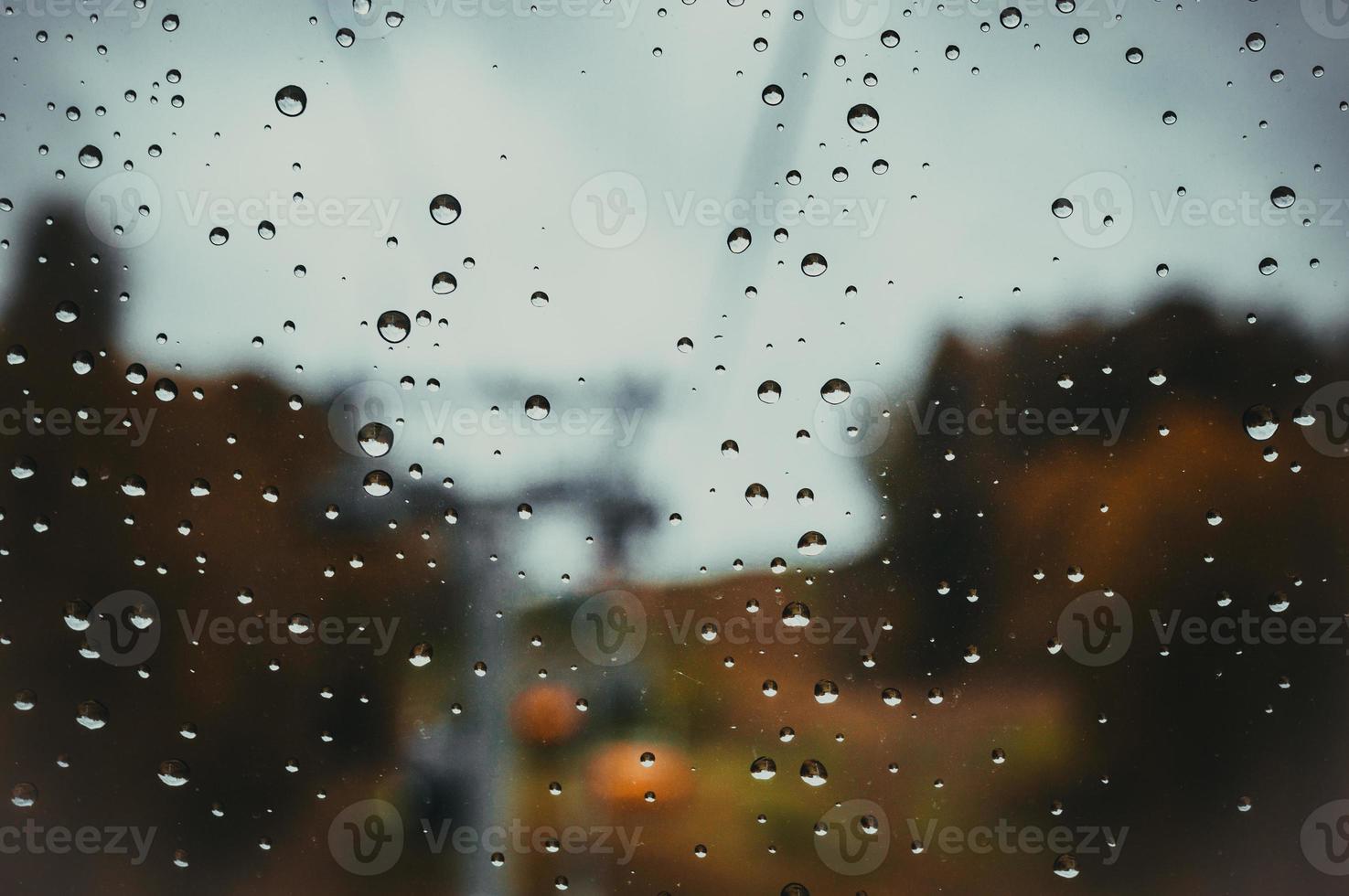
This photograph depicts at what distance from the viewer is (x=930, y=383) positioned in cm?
42

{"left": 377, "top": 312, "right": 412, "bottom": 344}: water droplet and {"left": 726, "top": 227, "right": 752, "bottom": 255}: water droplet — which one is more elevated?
{"left": 726, "top": 227, "right": 752, "bottom": 255}: water droplet

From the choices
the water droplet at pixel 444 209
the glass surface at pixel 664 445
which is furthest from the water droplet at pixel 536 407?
the water droplet at pixel 444 209

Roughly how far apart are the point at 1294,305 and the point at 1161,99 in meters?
0.18

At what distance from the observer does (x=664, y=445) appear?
16.5 inches

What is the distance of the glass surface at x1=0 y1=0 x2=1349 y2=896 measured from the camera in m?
Result: 0.42

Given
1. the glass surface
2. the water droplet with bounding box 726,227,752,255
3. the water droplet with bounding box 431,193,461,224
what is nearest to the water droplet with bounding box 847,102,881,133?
the glass surface

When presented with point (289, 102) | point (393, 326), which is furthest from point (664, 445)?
point (289, 102)

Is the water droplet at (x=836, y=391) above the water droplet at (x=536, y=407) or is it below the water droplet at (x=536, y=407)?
above

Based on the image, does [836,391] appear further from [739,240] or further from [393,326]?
[393,326]

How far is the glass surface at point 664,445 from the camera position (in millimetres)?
417

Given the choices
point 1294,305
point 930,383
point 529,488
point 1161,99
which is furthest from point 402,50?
point 1294,305

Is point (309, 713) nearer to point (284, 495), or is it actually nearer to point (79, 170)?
point (284, 495)

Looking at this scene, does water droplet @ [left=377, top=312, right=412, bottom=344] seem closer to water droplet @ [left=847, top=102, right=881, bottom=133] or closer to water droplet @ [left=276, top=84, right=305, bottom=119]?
water droplet @ [left=276, top=84, right=305, bottom=119]

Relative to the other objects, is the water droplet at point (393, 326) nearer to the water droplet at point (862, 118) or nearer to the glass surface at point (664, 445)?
the glass surface at point (664, 445)
